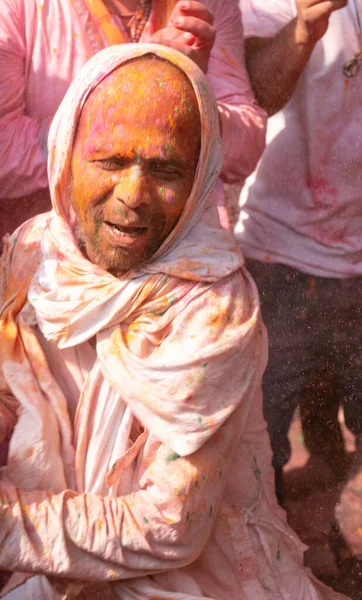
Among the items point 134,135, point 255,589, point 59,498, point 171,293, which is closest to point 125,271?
point 171,293

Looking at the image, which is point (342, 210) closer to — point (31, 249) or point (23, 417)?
point (31, 249)

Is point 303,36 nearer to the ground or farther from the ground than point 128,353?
farther from the ground

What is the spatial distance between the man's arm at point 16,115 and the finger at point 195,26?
0.27 meters

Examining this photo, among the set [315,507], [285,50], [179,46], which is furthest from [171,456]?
[285,50]

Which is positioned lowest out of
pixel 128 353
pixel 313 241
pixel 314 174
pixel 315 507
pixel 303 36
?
pixel 315 507

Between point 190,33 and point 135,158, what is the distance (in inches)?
12.1

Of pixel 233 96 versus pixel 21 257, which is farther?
pixel 233 96

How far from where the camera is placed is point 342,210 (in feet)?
7.29

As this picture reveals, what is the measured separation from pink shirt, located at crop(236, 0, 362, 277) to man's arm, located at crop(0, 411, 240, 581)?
57cm

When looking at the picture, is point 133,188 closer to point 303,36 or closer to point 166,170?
point 166,170

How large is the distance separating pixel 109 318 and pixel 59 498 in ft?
0.90

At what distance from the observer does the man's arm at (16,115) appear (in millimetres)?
1936

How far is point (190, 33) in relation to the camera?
1.90m

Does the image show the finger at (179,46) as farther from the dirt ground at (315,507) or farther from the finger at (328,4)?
the dirt ground at (315,507)
